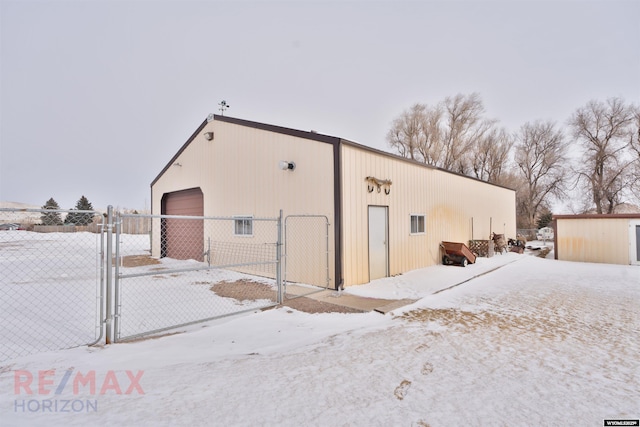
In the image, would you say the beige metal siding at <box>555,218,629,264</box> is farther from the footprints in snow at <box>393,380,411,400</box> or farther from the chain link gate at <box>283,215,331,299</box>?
the footprints in snow at <box>393,380,411,400</box>

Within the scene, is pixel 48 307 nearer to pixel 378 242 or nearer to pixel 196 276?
pixel 196 276

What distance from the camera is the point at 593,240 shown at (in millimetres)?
12578

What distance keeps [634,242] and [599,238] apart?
103 cm

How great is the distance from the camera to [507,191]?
18453 mm

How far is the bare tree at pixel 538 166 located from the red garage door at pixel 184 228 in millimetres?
32214

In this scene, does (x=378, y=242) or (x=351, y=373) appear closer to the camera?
(x=351, y=373)

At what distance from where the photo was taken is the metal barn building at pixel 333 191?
7195mm

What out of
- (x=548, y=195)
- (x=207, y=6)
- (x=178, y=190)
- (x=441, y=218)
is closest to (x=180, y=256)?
(x=178, y=190)

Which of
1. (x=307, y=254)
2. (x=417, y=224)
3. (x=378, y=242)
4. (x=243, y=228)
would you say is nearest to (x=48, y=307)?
(x=243, y=228)

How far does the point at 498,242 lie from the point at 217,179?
14.5 m

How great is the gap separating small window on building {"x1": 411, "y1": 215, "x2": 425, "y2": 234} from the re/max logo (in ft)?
28.1

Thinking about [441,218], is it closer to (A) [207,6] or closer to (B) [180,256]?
(B) [180,256]

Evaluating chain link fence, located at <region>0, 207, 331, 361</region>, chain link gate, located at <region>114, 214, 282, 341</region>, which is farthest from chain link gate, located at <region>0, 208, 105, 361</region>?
chain link gate, located at <region>114, 214, 282, 341</region>

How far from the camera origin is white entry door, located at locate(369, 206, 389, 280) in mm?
7879
